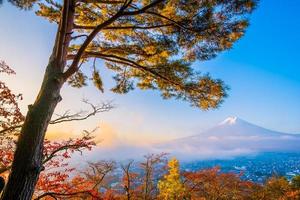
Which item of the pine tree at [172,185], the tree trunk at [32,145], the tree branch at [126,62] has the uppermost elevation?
the tree branch at [126,62]

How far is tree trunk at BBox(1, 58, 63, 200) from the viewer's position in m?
3.09

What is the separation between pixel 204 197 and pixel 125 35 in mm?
15372

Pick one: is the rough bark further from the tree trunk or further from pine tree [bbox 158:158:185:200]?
pine tree [bbox 158:158:185:200]

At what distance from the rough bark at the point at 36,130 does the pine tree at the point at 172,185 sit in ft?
54.8

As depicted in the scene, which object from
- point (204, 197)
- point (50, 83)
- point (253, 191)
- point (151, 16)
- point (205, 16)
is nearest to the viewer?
point (50, 83)

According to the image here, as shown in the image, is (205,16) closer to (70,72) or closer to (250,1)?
(250,1)

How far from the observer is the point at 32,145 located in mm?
3283

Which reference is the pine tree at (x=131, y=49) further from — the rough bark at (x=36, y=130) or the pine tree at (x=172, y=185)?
the pine tree at (x=172, y=185)

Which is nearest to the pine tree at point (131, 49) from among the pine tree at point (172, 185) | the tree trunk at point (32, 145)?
the tree trunk at point (32, 145)

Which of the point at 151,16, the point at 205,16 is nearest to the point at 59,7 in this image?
the point at 151,16

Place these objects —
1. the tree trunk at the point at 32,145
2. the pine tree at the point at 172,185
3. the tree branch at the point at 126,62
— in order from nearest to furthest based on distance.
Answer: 1. the tree trunk at the point at 32,145
2. the tree branch at the point at 126,62
3. the pine tree at the point at 172,185

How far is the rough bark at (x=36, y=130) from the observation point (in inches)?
122

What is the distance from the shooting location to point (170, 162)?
22.4 metres

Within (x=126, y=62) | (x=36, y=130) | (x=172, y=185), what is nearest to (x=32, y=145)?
(x=36, y=130)
